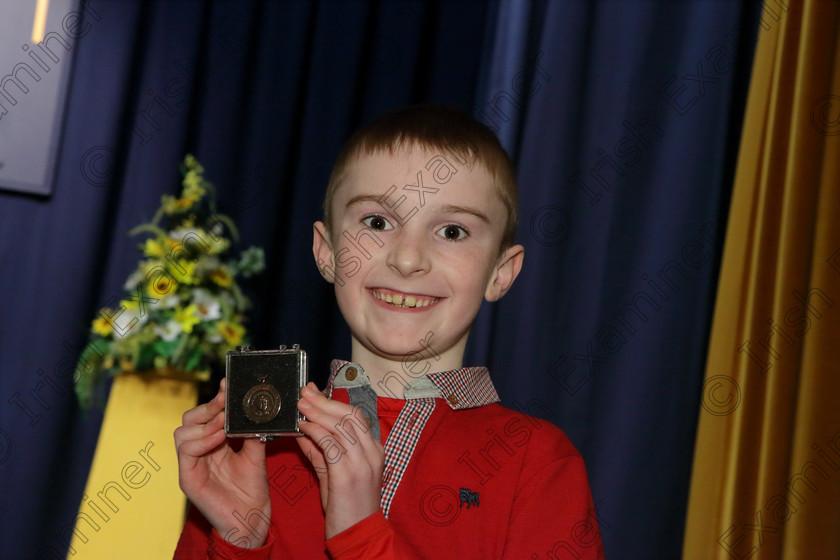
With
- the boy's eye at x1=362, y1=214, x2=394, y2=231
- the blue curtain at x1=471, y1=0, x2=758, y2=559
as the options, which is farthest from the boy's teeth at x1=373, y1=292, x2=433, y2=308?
the blue curtain at x1=471, y1=0, x2=758, y2=559

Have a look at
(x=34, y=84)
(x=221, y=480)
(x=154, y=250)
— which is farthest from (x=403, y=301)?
(x=34, y=84)

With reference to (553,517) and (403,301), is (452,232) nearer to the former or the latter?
(403,301)

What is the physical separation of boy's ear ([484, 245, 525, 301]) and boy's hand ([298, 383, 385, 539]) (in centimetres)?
39

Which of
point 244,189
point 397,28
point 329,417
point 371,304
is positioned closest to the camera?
point 329,417

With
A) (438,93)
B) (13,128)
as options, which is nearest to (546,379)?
(438,93)

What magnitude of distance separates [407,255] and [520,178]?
1.35 metres

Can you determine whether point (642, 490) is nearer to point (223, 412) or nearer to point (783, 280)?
point (783, 280)

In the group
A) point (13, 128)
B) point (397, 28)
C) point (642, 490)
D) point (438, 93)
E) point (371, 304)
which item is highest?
point (397, 28)

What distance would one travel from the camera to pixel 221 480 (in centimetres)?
113

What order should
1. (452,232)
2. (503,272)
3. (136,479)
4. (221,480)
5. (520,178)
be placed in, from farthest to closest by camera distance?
(520,178) < (136,479) < (503,272) < (452,232) < (221,480)

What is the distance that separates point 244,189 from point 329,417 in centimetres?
166

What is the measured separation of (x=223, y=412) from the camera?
110cm

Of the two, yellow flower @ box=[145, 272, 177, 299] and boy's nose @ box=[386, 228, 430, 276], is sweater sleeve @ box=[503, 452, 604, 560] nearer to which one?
boy's nose @ box=[386, 228, 430, 276]

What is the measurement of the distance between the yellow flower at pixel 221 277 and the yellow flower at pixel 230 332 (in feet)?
0.37
